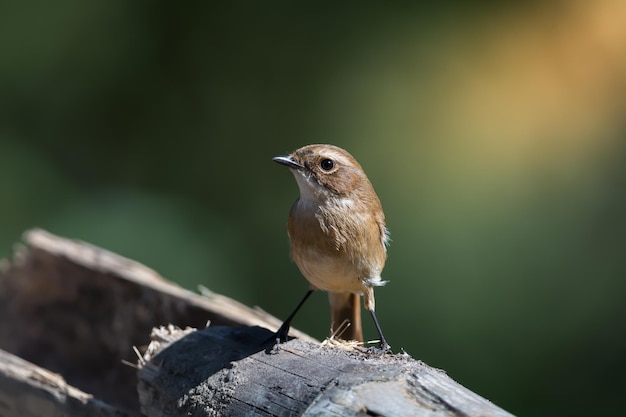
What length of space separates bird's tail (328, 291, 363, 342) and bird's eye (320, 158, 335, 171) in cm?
71

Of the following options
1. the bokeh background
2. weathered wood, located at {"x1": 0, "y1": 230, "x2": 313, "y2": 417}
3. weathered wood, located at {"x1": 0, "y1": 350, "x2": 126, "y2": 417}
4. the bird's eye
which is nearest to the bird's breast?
the bird's eye

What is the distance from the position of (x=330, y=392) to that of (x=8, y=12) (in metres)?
5.27

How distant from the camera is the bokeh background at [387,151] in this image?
5605 mm

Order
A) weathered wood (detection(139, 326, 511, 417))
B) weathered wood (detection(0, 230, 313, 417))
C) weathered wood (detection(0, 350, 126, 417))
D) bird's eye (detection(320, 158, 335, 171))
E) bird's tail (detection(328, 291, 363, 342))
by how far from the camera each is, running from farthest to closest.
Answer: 1. weathered wood (detection(0, 230, 313, 417))
2. bird's tail (detection(328, 291, 363, 342))
3. bird's eye (detection(320, 158, 335, 171))
4. weathered wood (detection(0, 350, 126, 417))
5. weathered wood (detection(139, 326, 511, 417))

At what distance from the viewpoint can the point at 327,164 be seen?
3545 millimetres

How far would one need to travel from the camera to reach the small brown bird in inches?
136

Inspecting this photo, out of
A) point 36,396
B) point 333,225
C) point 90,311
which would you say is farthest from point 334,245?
point 90,311

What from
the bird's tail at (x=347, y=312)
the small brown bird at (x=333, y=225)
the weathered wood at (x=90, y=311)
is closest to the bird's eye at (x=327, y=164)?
the small brown bird at (x=333, y=225)

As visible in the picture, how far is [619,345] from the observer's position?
5.46 meters

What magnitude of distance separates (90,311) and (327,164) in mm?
1913

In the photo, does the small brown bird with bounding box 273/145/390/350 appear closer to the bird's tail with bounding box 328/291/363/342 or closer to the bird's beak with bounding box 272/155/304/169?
the bird's beak with bounding box 272/155/304/169

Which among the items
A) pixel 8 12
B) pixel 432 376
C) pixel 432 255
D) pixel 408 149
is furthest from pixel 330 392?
pixel 8 12

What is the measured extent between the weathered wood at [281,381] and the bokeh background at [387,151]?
7.72 feet

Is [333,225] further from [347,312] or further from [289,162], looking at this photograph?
[347,312]
